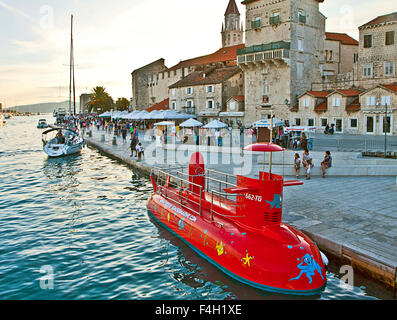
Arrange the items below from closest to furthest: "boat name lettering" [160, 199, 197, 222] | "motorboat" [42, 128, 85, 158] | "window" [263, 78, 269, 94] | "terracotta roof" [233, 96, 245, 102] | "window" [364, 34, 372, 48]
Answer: "boat name lettering" [160, 199, 197, 222]
"motorboat" [42, 128, 85, 158]
"window" [364, 34, 372, 48]
"window" [263, 78, 269, 94]
"terracotta roof" [233, 96, 245, 102]

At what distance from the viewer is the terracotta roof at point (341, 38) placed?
55.3 m

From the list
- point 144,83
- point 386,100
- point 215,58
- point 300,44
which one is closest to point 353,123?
point 386,100

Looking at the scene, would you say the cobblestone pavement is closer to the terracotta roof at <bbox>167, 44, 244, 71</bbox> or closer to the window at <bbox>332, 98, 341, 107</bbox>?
the window at <bbox>332, 98, 341, 107</bbox>

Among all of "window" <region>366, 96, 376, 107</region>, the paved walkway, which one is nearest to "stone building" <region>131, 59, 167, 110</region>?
"window" <region>366, 96, 376, 107</region>

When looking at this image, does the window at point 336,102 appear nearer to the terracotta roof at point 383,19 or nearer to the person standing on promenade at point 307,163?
the terracotta roof at point 383,19

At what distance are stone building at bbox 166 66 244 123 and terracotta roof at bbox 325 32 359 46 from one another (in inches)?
577

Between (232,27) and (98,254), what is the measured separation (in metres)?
97.6

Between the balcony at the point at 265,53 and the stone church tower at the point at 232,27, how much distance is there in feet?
175

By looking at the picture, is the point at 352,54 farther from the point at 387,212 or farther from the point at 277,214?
the point at 277,214

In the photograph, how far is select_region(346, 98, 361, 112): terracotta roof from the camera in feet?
128

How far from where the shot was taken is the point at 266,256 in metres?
8.37

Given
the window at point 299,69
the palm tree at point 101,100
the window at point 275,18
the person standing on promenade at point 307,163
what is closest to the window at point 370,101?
the window at point 299,69

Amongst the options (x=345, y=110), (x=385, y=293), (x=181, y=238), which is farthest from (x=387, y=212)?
(x=345, y=110)
